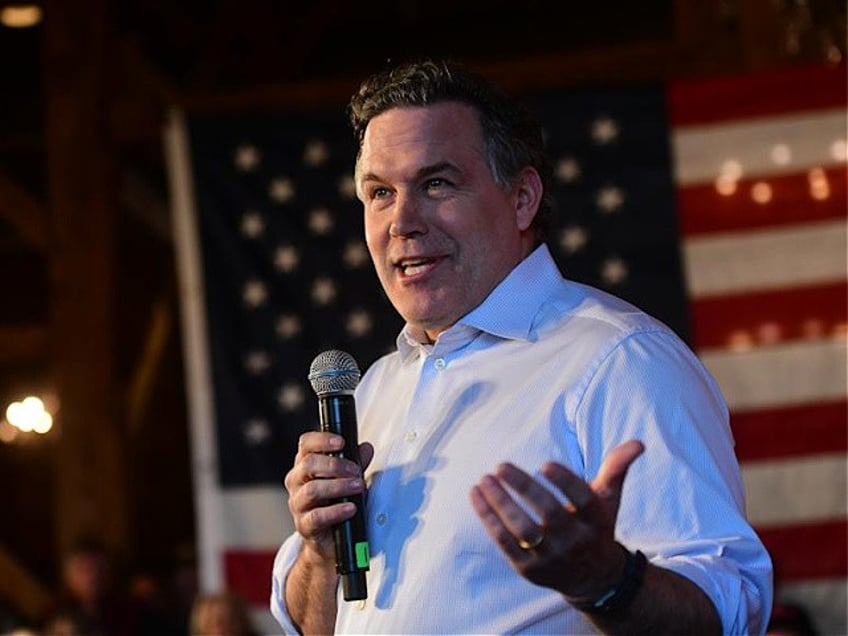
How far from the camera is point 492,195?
2.13m

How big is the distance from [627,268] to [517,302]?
11.8ft

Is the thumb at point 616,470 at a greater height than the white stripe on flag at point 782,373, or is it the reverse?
the white stripe on flag at point 782,373

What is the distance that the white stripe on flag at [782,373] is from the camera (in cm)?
540

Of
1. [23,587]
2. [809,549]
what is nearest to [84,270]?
[23,587]

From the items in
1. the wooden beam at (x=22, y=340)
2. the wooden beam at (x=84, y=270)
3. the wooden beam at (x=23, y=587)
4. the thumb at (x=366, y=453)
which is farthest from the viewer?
the wooden beam at (x=22, y=340)

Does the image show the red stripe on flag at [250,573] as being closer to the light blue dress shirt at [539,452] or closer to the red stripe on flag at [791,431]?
the red stripe on flag at [791,431]

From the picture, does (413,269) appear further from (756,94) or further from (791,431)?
(756,94)

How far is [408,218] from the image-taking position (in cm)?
207

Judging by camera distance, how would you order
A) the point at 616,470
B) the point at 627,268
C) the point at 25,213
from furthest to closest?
the point at 25,213 < the point at 627,268 < the point at 616,470

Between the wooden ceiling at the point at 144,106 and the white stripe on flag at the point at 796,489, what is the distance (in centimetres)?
143

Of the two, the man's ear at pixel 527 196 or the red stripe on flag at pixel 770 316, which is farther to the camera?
the red stripe on flag at pixel 770 316

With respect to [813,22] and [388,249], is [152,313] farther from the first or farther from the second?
[388,249]

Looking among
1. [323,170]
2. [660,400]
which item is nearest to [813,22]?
[323,170]

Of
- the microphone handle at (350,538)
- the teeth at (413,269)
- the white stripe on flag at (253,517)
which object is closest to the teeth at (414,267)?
the teeth at (413,269)
